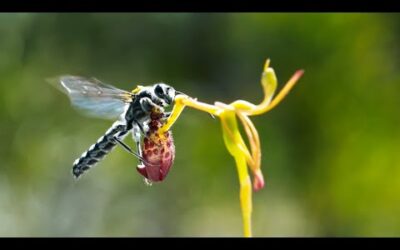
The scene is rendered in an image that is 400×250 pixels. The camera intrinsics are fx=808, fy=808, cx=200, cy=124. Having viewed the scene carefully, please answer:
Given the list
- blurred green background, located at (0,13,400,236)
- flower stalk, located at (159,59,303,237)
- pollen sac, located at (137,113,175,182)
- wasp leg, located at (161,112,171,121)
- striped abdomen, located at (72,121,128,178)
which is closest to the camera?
flower stalk, located at (159,59,303,237)

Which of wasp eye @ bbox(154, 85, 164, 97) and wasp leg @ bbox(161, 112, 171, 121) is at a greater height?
wasp eye @ bbox(154, 85, 164, 97)

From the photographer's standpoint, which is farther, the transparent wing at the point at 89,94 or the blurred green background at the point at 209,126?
the blurred green background at the point at 209,126

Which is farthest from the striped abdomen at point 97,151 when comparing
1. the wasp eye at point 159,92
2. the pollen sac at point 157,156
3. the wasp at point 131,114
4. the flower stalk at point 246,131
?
the flower stalk at point 246,131

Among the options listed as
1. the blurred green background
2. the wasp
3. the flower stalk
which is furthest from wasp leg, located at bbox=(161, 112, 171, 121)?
the blurred green background

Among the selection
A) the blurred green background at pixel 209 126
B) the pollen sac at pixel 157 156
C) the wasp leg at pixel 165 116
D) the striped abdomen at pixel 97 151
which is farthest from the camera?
the blurred green background at pixel 209 126

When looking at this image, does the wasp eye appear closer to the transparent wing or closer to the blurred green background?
the transparent wing

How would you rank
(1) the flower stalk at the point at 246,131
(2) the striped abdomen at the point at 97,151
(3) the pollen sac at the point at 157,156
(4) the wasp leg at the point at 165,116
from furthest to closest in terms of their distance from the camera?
(2) the striped abdomen at the point at 97,151, (4) the wasp leg at the point at 165,116, (3) the pollen sac at the point at 157,156, (1) the flower stalk at the point at 246,131

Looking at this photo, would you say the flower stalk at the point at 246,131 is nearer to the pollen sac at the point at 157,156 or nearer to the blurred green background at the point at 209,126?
the pollen sac at the point at 157,156

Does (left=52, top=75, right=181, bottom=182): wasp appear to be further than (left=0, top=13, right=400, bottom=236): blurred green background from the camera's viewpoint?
No

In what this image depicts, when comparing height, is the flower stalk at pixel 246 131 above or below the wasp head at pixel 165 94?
below
